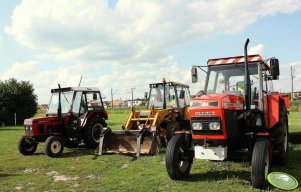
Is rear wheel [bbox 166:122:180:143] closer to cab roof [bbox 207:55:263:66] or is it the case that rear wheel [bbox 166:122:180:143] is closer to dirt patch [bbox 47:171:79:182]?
cab roof [bbox 207:55:263:66]

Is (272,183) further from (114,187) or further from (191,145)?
(114,187)

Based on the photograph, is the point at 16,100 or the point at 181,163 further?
the point at 16,100

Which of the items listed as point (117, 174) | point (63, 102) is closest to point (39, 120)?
point (63, 102)

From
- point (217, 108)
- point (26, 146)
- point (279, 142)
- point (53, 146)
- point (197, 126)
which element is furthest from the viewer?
point (26, 146)

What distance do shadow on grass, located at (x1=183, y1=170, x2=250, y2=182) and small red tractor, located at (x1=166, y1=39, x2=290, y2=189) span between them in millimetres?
210

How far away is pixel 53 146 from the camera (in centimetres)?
1171

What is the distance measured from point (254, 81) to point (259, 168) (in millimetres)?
2233

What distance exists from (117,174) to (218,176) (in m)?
2.27

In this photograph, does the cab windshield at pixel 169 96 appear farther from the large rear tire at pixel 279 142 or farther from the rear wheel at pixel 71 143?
the large rear tire at pixel 279 142

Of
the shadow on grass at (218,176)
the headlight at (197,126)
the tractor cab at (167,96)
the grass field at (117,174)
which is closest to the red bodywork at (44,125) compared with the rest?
the grass field at (117,174)

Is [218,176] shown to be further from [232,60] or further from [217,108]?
[232,60]

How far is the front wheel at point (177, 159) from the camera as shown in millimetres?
7094

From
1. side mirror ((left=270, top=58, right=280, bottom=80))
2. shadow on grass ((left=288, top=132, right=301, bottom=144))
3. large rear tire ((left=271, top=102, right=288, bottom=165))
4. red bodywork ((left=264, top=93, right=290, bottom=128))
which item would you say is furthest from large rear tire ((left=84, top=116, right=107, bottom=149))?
side mirror ((left=270, top=58, right=280, bottom=80))

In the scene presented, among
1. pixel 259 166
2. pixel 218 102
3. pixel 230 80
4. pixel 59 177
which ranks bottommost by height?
pixel 59 177
